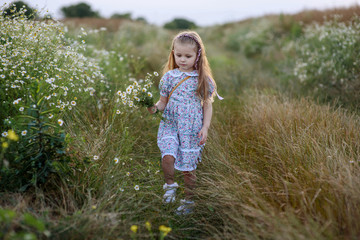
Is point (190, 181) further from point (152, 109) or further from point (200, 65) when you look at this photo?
point (200, 65)

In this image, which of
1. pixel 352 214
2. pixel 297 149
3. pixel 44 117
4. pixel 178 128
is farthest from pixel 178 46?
pixel 352 214

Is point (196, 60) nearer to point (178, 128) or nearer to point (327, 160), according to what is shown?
point (178, 128)

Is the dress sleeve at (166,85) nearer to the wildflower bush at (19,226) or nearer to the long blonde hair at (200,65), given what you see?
the long blonde hair at (200,65)

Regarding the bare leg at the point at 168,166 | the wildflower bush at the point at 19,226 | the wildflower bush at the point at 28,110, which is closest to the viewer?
the wildflower bush at the point at 19,226

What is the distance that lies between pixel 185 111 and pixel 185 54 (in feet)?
1.83

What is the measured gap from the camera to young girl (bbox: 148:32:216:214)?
2.79 metres

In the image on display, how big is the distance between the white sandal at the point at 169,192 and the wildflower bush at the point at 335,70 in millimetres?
2913

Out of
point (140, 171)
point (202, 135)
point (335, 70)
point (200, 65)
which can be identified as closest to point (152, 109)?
point (202, 135)

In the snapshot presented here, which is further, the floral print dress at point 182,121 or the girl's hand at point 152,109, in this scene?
the floral print dress at point 182,121

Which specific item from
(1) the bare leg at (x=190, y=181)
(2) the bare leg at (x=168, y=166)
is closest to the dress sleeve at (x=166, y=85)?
(2) the bare leg at (x=168, y=166)

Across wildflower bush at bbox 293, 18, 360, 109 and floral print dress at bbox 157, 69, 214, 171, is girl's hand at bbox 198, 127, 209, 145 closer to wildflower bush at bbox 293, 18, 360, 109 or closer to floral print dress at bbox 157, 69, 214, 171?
floral print dress at bbox 157, 69, 214, 171

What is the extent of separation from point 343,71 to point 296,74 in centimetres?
85

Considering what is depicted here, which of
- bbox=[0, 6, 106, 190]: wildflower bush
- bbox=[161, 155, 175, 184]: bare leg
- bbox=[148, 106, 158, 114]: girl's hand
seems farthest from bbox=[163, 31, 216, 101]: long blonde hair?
bbox=[0, 6, 106, 190]: wildflower bush

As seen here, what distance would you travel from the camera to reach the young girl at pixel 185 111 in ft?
9.17
